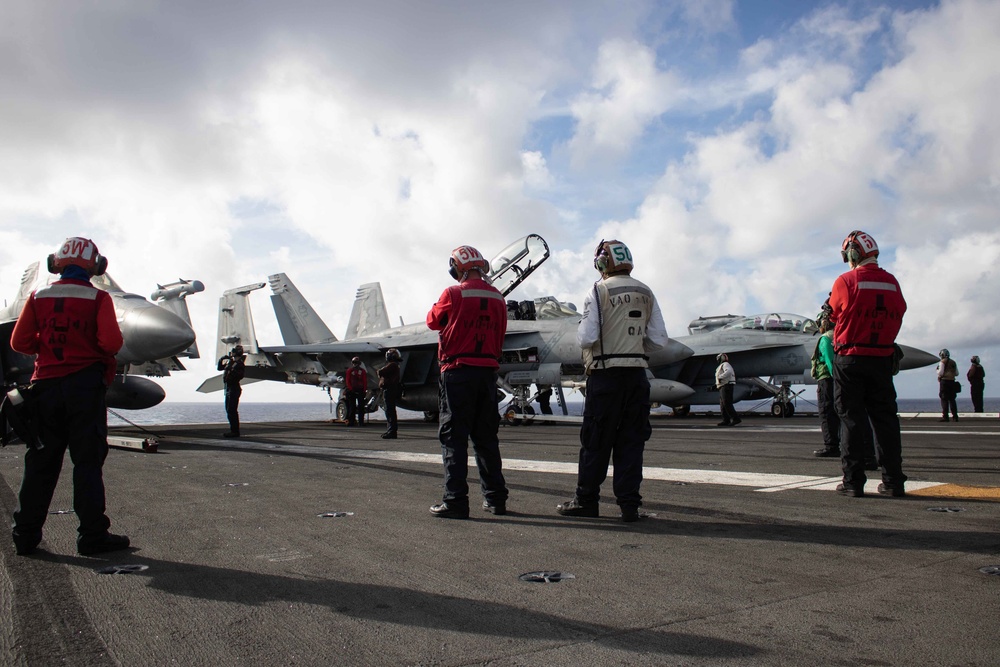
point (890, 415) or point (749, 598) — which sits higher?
point (890, 415)

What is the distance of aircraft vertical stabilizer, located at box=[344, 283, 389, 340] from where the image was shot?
2686 centimetres

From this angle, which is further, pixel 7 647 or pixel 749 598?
pixel 749 598

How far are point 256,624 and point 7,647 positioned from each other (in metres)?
0.77

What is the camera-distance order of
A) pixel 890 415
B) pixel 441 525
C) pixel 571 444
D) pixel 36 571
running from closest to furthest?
pixel 36 571 < pixel 441 525 < pixel 890 415 < pixel 571 444

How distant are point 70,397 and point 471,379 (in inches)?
94.1

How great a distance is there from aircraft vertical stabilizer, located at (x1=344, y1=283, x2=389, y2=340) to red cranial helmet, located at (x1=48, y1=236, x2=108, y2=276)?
22402 millimetres

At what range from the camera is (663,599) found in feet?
8.55

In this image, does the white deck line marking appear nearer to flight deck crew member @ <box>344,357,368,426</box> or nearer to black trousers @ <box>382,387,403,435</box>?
black trousers @ <box>382,387,403,435</box>

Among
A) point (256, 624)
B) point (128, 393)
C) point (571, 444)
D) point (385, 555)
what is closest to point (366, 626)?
point (256, 624)

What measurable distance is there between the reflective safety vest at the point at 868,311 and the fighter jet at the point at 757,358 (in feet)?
44.4

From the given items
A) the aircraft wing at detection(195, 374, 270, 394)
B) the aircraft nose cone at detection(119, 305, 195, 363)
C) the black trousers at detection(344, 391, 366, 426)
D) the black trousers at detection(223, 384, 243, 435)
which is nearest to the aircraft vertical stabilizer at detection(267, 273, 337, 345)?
the aircraft wing at detection(195, 374, 270, 394)

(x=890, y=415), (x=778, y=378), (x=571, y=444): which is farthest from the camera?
(x=778, y=378)

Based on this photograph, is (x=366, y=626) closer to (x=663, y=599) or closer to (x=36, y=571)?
(x=663, y=599)

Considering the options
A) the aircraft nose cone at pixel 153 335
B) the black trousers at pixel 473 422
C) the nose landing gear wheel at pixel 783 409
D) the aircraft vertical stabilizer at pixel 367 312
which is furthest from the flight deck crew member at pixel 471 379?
the aircraft vertical stabilizer at pixel 367 312
